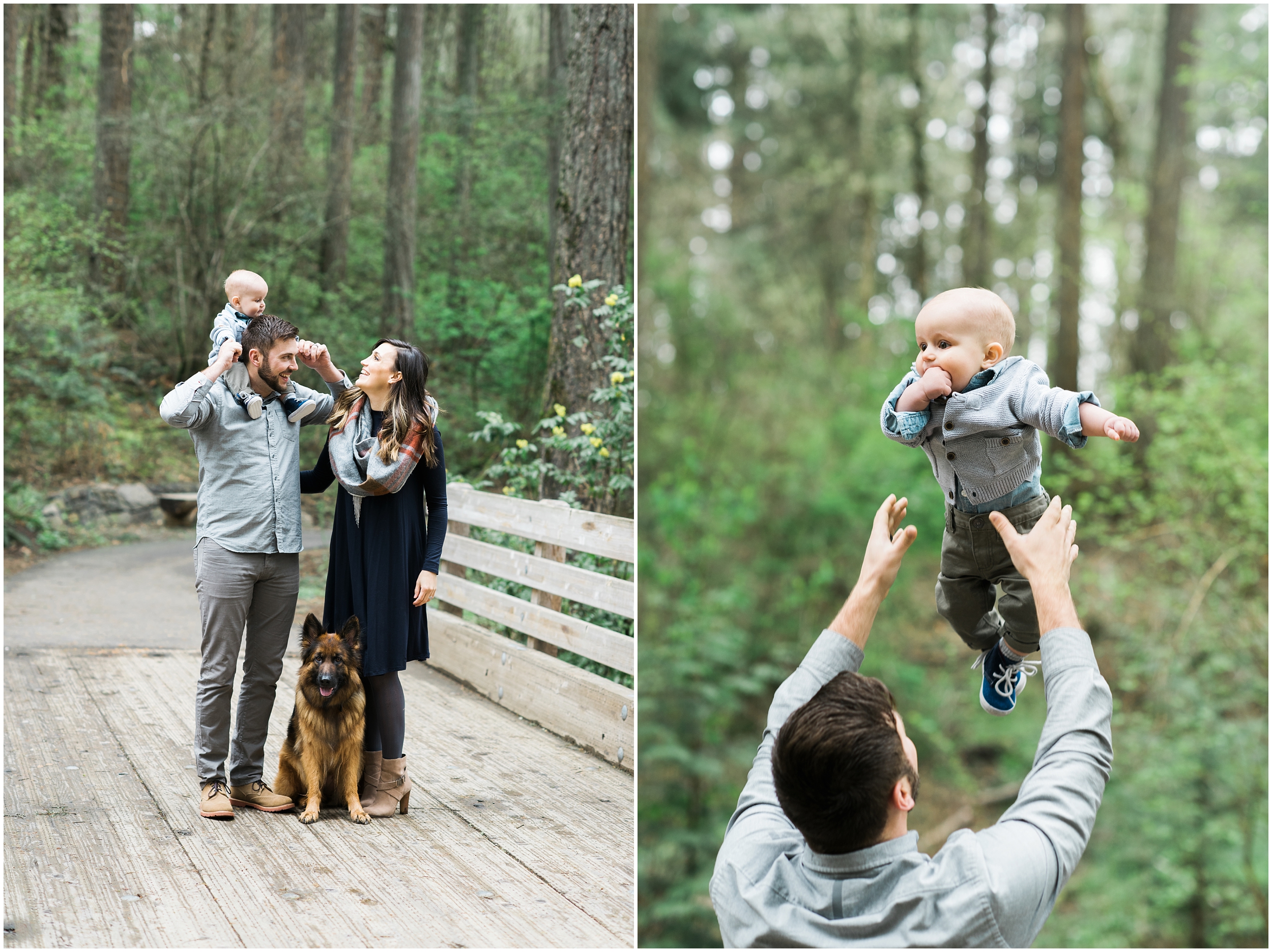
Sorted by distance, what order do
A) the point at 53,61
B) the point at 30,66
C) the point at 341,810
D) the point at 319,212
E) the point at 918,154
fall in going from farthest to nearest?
the point at 918,154
the point at 319,212
the point at 53,61
the point at 30,66
the point at 341,810

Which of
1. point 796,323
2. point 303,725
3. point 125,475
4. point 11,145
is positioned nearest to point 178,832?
point 303,725

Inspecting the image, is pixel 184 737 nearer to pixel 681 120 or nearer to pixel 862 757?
pixel 862 757

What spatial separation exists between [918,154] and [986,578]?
9436mm

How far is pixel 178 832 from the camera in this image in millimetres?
2395

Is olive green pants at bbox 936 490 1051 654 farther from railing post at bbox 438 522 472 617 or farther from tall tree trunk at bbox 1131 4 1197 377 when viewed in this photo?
tall tree trunk at bbox 1131 4 1197 377

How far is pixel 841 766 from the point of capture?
1.20 metres

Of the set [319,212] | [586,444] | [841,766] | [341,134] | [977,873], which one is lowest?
[977,873]

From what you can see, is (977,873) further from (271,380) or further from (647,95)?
(647,95)

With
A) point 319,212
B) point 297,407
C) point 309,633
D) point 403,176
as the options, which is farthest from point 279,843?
point 403,176

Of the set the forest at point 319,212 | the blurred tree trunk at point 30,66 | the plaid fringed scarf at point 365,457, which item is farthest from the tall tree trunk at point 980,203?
the plaid fringed scarf at point 365,457

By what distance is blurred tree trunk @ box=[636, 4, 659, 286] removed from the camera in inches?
280

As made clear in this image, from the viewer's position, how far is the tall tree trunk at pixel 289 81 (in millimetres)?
4738

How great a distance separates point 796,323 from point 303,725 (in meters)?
8.15

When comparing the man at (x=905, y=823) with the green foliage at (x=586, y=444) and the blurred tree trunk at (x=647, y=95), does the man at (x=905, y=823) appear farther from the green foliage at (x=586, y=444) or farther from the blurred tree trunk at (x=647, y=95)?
the blurred tree trunk at (x=647, y=95)
